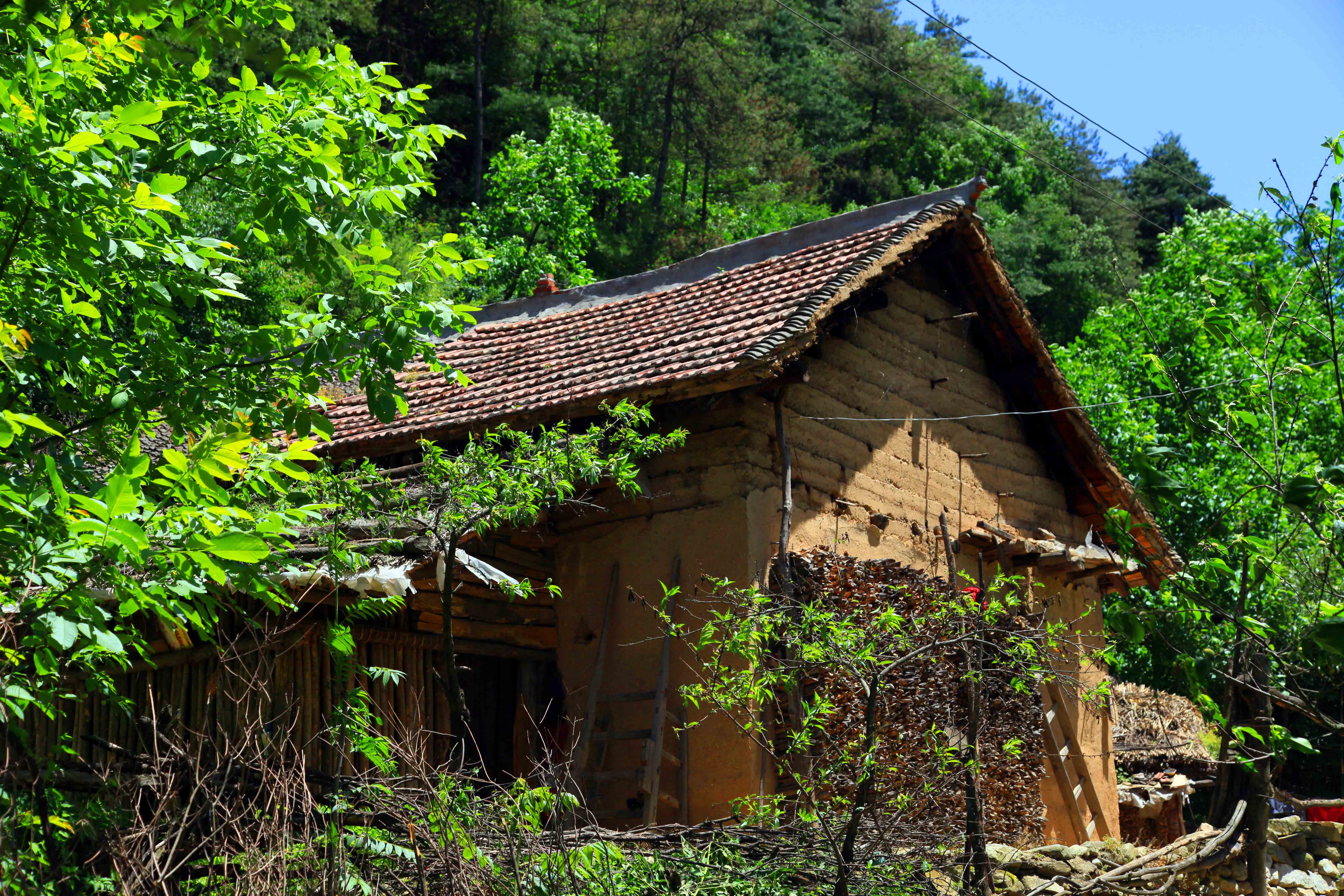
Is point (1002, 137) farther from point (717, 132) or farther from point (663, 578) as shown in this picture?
Result: point (663, 578)

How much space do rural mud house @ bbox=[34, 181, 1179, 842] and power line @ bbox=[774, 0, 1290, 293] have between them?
63.7 inches

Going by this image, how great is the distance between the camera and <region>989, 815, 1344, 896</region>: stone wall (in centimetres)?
722

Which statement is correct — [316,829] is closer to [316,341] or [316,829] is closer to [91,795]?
[91,795]

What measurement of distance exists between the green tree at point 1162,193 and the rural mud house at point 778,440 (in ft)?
91.9

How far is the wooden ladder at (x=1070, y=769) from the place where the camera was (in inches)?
388

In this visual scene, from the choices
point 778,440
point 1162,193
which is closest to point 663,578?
point 778,440

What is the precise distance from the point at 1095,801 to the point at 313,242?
8.46 metres

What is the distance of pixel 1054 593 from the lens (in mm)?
10633

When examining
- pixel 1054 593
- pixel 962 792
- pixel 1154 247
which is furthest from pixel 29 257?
pixel 1154 247

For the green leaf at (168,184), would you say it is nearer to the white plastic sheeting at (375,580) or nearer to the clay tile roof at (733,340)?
the white plastic sheeting at (375,580)

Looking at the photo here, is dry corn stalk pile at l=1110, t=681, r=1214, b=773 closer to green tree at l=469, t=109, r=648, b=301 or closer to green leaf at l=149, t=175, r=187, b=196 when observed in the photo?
green leaf at l=149, t=175, r=187, b=196

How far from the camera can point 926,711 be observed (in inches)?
322

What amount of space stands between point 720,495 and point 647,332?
6.88 ft

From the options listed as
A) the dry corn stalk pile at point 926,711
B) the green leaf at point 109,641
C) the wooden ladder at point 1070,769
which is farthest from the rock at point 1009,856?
the green leaf at point 109,641
